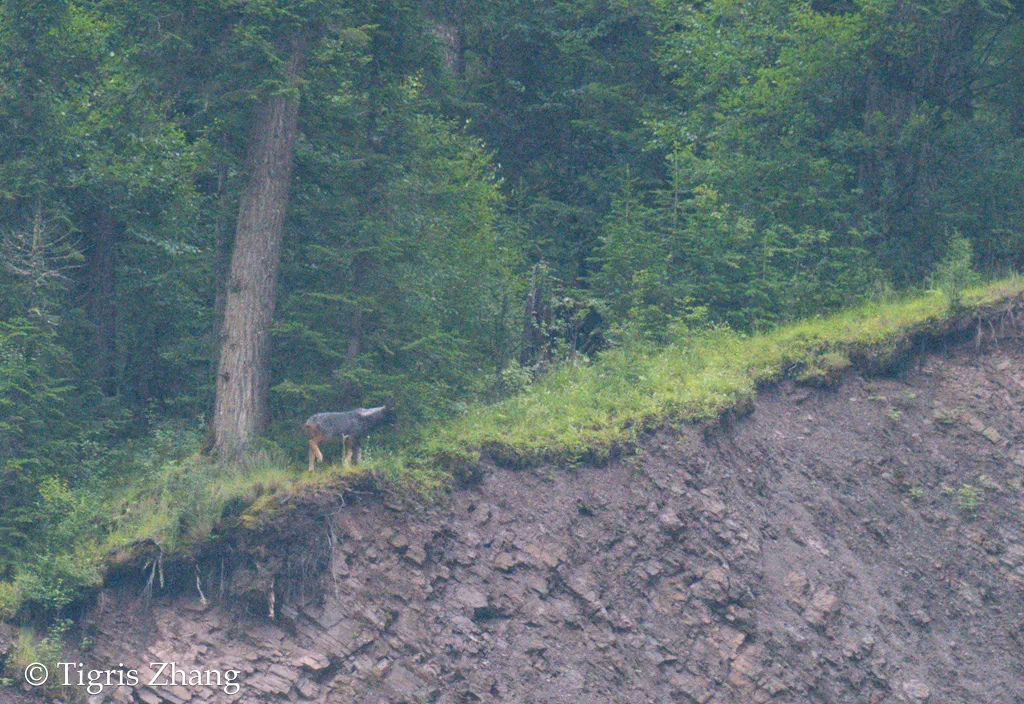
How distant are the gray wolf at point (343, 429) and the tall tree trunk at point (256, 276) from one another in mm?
1044

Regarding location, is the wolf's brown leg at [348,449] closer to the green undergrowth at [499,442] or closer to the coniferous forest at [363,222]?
the green undergrowth at [499,442]

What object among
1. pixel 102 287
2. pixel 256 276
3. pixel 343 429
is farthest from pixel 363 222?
pixel 102 287

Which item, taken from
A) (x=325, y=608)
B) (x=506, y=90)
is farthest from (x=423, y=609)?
(x=506, y=90)

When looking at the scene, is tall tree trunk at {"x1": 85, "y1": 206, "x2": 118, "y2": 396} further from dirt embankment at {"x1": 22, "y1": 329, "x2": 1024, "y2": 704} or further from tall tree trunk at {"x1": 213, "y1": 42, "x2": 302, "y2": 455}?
dirt embankment at {"x1": 22, "y1": 329, "x2": 1024, "y2": 704}

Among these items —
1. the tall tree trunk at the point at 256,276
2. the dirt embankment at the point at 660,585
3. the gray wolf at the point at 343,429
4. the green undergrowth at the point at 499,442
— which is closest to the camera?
the dirt embankment at the point at 660,585

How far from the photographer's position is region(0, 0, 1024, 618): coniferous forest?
13.2 metres

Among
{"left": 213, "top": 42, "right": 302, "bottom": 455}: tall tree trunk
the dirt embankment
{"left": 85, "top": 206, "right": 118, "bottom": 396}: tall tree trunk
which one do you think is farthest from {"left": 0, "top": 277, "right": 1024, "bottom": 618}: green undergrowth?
{"left": 85, "top": 206, "right": 118, "bottom": 396}: tall tree trunk

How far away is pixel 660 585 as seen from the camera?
40.9ft

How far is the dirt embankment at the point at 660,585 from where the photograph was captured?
11.4 metres

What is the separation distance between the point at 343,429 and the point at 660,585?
3.83 meters

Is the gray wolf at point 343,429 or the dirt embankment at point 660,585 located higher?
the gray wolf at point 343,429

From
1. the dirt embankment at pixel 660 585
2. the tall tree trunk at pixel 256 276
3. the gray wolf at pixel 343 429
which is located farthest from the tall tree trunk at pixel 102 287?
the dirt embankment at pixel 660 585

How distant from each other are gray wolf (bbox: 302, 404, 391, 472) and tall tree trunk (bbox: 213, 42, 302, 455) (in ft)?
3.42

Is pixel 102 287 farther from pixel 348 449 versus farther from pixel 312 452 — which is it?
pixel 348 449
